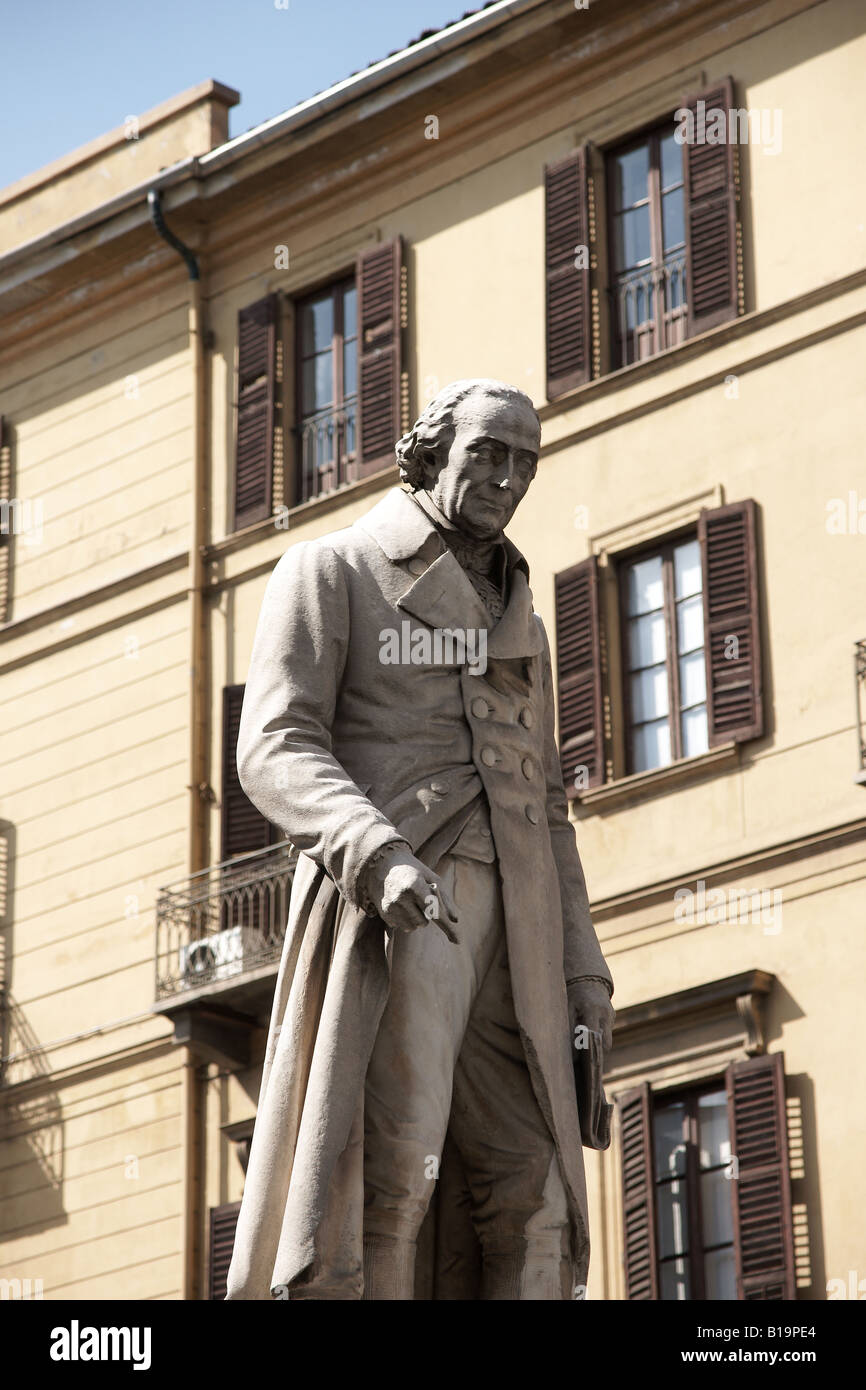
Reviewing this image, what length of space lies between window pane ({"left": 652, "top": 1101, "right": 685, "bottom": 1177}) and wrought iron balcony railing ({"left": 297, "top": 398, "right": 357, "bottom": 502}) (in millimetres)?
6814

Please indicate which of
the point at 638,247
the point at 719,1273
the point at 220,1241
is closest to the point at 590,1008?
the point at 719,1273

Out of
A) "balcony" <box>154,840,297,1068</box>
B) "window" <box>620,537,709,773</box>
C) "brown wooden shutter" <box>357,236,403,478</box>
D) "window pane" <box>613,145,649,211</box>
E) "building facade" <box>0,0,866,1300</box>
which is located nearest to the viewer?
"building facade" <box>0,0,866,1300</box>

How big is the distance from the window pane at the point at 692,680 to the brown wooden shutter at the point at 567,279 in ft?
8.97

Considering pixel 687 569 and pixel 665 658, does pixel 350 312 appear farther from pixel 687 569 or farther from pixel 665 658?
pixel 665 658

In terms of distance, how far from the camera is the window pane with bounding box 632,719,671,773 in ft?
72.4

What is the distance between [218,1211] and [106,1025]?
2.40 meters

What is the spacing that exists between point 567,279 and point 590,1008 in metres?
17.7

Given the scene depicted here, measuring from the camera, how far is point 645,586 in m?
22.6

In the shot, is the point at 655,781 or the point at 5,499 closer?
the point at 655,781

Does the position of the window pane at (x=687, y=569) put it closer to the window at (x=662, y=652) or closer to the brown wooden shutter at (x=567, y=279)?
the window at (x=662, y=652)

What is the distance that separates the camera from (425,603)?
6602 mm

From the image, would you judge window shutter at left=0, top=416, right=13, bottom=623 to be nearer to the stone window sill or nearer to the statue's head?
the stone window sill

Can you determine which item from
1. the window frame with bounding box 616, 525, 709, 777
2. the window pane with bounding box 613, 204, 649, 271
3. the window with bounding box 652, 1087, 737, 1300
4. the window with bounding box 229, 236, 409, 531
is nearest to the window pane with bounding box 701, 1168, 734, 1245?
the window with bounding box 652, 1087, 737, 1300
